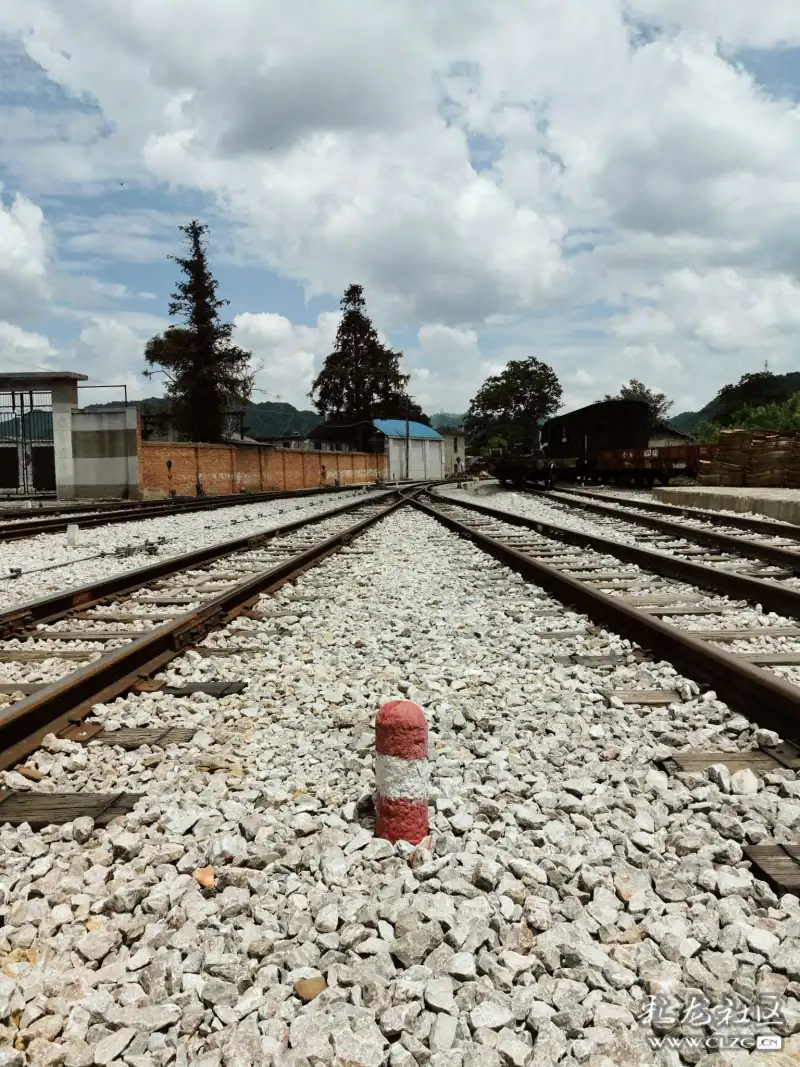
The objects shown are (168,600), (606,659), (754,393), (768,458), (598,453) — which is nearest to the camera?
(606,659)

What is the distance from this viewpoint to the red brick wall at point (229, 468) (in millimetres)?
27281

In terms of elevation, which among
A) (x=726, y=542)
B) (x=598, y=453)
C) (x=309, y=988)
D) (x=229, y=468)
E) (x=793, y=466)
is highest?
(x=598, y=453)

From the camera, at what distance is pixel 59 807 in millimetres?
2424

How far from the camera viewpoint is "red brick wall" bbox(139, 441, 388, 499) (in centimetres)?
2728

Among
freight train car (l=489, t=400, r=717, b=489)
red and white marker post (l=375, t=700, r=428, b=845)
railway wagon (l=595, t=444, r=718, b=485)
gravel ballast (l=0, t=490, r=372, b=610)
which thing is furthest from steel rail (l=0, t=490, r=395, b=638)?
freight train car (l=489, t=400, r=717, b=489)

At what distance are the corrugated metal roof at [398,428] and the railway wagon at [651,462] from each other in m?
38.9

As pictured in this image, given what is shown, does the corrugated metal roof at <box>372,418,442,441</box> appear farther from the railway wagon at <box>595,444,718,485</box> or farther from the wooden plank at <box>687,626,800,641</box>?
the wooden plank at <box>687,626,800,641</box>

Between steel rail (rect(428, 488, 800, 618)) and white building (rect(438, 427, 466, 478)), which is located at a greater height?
white building (rect(438, 427, 466, 478))

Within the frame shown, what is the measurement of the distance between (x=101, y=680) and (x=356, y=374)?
71.3 m

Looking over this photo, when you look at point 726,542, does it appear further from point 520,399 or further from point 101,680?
point 520,399

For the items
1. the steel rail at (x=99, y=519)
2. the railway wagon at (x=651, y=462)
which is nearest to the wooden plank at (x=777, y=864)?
the steel rail at (x=99, y=519)

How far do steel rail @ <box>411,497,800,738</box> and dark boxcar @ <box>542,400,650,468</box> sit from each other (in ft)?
74.3

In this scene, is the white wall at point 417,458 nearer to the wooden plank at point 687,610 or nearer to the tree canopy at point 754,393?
the tree canopy at point 754,393

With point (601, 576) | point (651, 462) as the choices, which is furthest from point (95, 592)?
point (651, 462)
